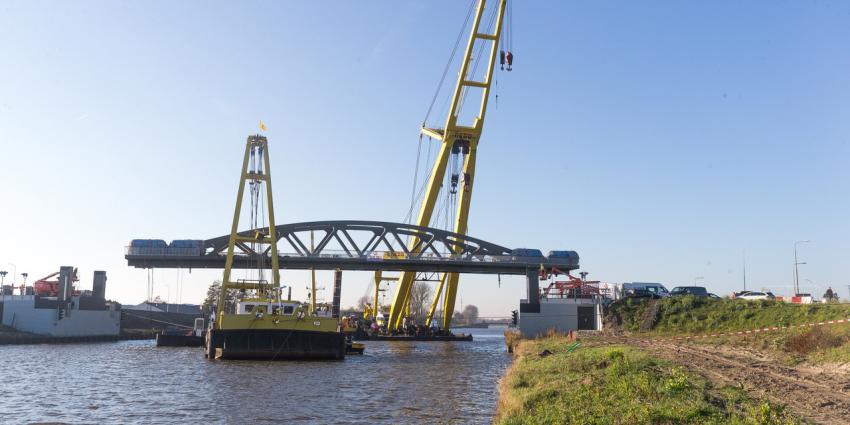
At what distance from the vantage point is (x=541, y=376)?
1028 inches

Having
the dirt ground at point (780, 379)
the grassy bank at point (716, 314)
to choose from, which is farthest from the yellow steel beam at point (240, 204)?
the dirt ground at point (780, 379)

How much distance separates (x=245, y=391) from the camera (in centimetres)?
3053

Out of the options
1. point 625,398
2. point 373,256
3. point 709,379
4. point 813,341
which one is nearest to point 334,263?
point 373,256

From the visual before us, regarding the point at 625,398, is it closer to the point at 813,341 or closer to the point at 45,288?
the point at 813,341

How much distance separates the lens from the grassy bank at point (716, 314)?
3905 centimetres

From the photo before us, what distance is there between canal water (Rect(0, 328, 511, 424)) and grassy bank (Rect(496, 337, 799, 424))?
238cm

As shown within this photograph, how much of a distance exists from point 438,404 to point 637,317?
97.6ft

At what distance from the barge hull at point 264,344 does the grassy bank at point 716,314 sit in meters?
22.7

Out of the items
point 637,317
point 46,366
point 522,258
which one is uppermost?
point 522,258

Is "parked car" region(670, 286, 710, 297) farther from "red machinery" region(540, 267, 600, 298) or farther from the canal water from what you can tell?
the canal water

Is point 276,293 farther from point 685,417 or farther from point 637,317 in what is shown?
point 685,417

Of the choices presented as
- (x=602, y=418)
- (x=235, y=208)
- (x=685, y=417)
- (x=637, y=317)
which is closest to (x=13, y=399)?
(x=602, y=418)

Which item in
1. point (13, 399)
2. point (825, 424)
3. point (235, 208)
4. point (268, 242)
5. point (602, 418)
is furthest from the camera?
point (268, 242)

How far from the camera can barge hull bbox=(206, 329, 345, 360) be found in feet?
158
